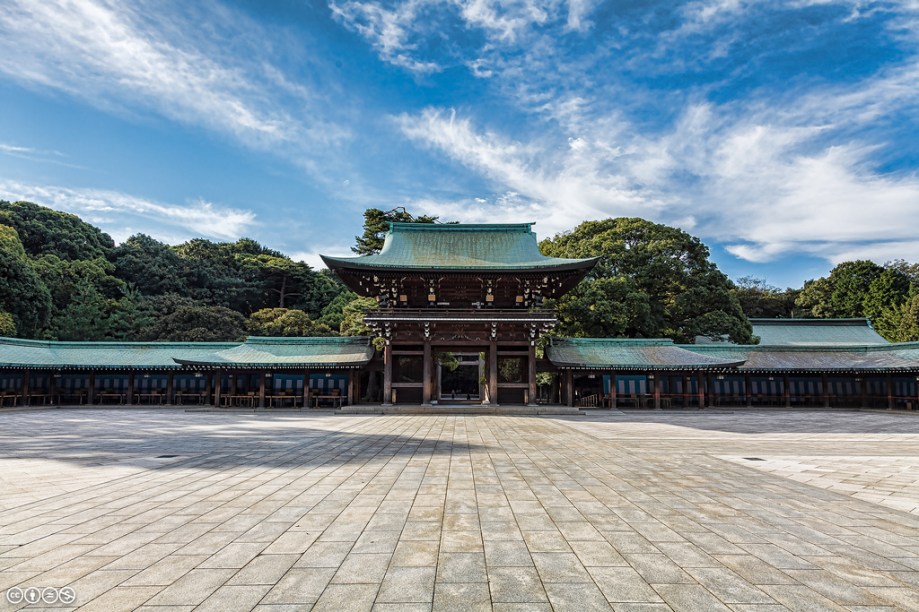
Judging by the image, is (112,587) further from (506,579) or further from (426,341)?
(426,341)

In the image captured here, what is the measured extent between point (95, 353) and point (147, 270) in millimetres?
28751

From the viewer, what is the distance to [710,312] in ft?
117

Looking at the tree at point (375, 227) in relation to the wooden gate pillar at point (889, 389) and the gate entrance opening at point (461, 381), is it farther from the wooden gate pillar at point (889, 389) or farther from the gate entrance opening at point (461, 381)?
the wooden gate pillar at point (889, 389)

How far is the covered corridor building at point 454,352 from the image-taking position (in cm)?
2747

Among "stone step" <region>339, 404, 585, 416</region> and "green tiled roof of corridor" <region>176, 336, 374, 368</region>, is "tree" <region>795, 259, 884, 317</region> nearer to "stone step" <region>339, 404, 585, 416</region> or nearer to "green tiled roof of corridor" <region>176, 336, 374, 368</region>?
"stone step" <region>339, 404, 585, 416</region>

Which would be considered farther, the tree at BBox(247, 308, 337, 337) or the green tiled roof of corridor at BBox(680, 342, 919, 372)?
the tree at BBox(247, 308, 337, 337)

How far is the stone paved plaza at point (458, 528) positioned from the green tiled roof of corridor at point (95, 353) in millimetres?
21296

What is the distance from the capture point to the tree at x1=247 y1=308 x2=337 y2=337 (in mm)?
47656

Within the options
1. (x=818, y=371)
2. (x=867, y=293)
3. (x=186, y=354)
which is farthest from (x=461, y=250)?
(x=867, y=293)

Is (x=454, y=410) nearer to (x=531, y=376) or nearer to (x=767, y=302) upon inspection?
(x=531, y=376)

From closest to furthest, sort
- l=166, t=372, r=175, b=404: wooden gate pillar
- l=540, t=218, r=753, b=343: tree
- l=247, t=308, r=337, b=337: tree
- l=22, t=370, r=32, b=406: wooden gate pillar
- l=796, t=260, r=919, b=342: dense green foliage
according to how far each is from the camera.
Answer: l=22, t=370, r=32, b=406: wooden gate pillar, l=166, t=372, r=175, b=404: wooden gate pillar, l=540, t=218, r=753, b=343: tree, l=247, t=308, r=337, b=337: tree, l=796, t=260, r=919, b=342: dense green foliage

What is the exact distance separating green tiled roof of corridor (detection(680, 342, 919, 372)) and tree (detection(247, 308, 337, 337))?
114 feet

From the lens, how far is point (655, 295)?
36875 millimetres

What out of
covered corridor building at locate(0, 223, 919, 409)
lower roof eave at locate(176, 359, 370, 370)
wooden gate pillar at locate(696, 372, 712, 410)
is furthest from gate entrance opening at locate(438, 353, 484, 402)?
wooden gate pillar at locate(696, 372, 712, 410)
